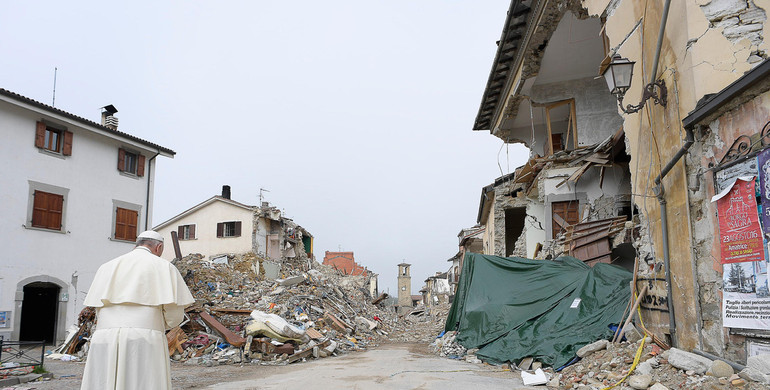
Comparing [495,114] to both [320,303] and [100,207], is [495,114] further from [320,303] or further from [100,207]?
[100,207]

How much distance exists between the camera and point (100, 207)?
1903 centimetres

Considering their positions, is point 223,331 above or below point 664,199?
below

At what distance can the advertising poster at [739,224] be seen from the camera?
14.5ft

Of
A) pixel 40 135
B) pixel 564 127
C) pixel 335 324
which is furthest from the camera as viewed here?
pixel 40 135

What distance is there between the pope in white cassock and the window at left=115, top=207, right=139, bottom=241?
17.6 m

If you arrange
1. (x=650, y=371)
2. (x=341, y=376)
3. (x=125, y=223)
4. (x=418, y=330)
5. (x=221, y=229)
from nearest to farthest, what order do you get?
(x=650, y=371)
(x=341, y=376)
(x=125, y=223)
(x=418, y=330)
(x=221, y=229)

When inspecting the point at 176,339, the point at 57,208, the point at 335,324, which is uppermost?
the point at 57,208

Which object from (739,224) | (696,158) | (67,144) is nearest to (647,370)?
(739,224)

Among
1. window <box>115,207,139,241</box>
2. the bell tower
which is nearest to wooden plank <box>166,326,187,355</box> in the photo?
window <box>115,207,139,241</box>

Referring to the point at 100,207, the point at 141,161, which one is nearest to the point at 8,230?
the point at 100,207

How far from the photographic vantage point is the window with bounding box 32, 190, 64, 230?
16.7 metres

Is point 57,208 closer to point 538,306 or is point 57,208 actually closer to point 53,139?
point 53,139

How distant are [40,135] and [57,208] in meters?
2.62

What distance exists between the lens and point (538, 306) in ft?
33.0
